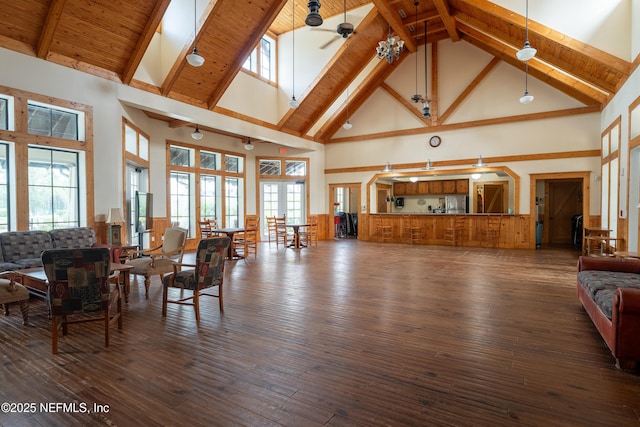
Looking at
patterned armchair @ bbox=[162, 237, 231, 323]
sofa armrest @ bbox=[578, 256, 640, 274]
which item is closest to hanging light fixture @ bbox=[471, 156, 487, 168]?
sofa armrest @ bbox=[578, 256, 640, 274]

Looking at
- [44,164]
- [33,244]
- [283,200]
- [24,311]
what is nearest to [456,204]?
A: [283,200]

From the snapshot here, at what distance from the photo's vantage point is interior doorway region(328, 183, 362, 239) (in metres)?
12.7

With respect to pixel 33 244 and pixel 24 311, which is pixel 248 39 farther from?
pixel 24 311

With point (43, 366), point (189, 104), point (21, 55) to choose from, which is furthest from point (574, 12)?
point (21, 55)

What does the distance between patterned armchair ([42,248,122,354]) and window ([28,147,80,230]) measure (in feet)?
11.7

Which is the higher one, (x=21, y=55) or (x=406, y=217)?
(x=21, y=55)

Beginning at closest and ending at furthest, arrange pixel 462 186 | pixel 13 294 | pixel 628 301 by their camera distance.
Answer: pixel 628 301, pixel 13 294, pixel 462 186

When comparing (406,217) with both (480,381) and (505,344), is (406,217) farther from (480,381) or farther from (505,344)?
(480,381)

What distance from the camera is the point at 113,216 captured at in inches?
235

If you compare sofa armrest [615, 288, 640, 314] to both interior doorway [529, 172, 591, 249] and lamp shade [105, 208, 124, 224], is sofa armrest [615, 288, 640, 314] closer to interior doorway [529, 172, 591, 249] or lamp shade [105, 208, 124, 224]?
lamp shade [105, 208, 124, 224]

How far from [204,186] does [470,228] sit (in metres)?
8.16

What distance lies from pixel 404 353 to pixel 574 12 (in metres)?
6.51

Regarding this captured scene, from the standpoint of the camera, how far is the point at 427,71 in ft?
35.2

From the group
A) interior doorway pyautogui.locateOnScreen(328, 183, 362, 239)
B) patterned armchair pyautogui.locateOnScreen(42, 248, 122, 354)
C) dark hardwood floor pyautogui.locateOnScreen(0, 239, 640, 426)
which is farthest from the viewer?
interior doorway pyautogui.locateOnScreen(328, 183, 362, 239)
